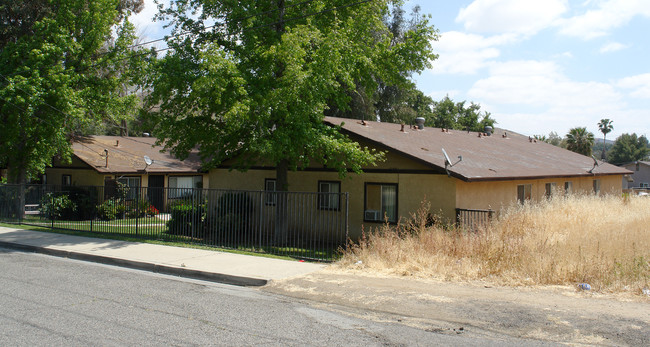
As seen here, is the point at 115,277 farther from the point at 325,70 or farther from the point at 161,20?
the point at 161,20

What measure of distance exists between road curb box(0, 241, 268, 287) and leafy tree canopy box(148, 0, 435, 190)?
4204mm

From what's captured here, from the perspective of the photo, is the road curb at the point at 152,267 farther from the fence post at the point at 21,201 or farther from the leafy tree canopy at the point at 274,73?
the fence post at the point at 21,201

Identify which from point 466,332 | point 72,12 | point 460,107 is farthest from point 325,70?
point 460,107

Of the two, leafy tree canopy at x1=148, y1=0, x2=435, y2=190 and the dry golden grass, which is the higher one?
leafy tree canopy at x1=148, y1=0, x2=435, y2=190

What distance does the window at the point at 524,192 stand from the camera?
18481 mm

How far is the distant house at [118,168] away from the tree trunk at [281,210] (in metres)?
9.16

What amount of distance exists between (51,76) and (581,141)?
5231cm

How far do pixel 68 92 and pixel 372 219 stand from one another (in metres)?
13.8

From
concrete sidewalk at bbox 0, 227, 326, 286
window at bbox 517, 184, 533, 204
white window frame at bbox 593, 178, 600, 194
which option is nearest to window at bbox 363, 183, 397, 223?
concrete sidewalk at bbox 0, 227, 326, 286

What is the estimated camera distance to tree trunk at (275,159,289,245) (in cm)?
1331

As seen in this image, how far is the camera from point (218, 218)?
1456cm

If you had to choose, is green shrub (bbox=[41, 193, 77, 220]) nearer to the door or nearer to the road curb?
the door

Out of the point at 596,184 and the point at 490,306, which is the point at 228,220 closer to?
the point at 490,306

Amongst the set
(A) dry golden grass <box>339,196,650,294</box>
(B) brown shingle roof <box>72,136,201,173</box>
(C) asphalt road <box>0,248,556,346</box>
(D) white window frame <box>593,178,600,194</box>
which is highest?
(B) brown shingle roof <box>72,136,201,173</box>
